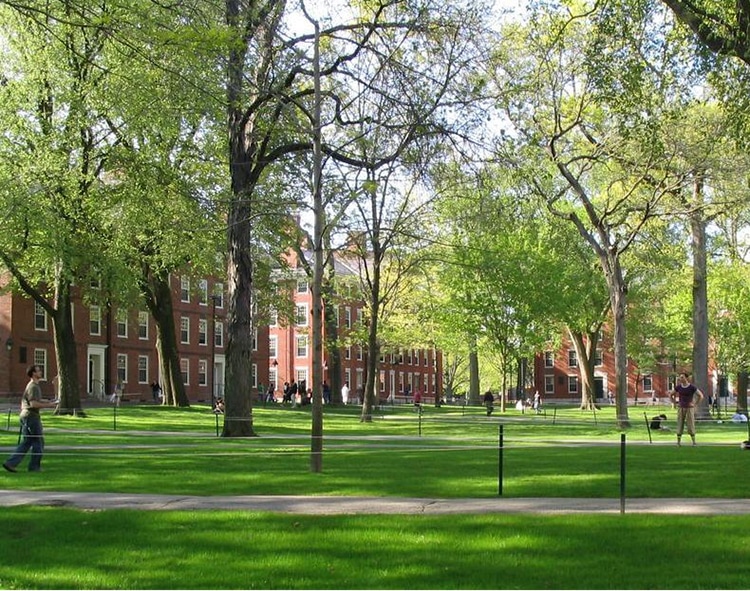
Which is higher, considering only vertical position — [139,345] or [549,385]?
[139,345]

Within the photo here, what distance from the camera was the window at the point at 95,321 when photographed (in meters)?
61.5

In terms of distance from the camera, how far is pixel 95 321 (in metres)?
62.2

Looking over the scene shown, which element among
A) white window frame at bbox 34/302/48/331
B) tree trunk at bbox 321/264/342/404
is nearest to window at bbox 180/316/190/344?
white window frame at bbox 34/302/48/331

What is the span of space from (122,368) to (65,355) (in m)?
30.0

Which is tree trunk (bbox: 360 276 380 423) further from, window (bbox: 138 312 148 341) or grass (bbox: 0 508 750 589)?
window (bbox: 138 312 148 341)

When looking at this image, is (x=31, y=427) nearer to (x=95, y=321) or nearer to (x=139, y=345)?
(x=95, y=321)

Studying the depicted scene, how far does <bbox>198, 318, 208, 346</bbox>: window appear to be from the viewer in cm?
7412

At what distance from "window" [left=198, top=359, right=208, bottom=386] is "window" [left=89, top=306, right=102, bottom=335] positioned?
41.3 ft

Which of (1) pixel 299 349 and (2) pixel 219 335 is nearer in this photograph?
(2) pixel 219 335

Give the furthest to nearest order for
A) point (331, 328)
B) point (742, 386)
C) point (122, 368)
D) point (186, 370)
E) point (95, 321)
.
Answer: point (186, 370) < point (742, 386) < point (122, 368) < point (95, 321) < point (331, 328)

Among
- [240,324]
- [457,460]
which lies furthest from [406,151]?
[240,324]

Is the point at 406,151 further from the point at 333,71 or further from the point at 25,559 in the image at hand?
the point at 25,559

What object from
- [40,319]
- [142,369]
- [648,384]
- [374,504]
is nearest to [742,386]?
[648,384]

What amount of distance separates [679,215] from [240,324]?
19480mm
